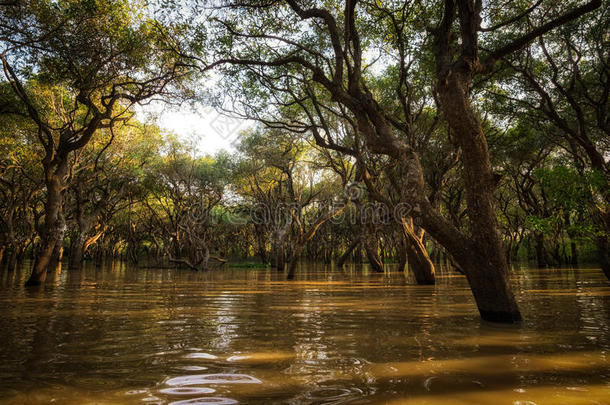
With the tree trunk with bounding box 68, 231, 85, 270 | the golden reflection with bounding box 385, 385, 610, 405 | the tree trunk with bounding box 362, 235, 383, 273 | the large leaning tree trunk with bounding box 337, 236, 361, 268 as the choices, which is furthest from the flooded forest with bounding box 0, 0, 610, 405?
the large leaning tree trunk with bounding box 337, 236, 361, 268

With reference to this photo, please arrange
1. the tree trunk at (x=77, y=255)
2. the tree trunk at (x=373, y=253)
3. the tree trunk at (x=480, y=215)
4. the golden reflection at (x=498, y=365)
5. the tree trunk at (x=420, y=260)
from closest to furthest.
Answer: the golden reflection at (x=498, y=365)
the tree trunk at (x=480, y=215)
the tree trunk at (x=420, y=260)
the tree trunk at (x=77, y=255)
the tree trunk at (x=373, y=253)

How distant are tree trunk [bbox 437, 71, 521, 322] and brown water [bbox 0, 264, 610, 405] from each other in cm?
46

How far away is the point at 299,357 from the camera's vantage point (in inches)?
150

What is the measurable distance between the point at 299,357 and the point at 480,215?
Answer: 4.17 metres

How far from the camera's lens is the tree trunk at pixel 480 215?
593 centimetres

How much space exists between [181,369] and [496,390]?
2866 mm

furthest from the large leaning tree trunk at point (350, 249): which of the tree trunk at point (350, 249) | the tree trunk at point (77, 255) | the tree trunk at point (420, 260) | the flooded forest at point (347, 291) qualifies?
the tree trunk at point (77, 255)

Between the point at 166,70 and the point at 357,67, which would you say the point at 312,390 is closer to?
the point at 357,67

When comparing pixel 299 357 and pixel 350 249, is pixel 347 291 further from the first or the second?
pixel 350 249

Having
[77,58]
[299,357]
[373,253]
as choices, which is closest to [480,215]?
[299,357]

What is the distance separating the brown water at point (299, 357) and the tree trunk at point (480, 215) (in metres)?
0.46

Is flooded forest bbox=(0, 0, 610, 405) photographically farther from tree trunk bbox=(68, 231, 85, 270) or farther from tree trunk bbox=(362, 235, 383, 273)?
tree trunk bbox=(362, 235, 383, 273)

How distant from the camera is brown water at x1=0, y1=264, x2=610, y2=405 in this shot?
9.12 feet

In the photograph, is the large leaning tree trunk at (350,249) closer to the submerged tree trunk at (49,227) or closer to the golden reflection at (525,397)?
the submerged tree trunk at (49,227)
